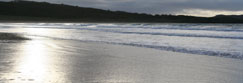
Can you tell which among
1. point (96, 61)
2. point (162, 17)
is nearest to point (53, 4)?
point (162, 17)

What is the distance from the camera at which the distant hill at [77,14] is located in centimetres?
9268

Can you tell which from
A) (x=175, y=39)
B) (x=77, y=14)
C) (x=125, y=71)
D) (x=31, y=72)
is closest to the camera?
(x=31, y=72)

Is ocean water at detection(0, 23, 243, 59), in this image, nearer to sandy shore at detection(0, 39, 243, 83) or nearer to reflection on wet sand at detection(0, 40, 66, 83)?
sandy shore at detection(0, 39, 243, 83)

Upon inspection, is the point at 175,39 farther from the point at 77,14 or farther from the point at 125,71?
the point at 77,14

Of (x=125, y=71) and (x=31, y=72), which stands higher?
(x=31, y=72)

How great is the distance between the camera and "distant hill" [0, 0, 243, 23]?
92675mm

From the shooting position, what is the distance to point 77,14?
102 meters

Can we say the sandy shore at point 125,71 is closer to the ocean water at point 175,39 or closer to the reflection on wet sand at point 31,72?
the reflection on wet sand at point 31,72

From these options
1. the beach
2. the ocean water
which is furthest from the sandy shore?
the ocean water

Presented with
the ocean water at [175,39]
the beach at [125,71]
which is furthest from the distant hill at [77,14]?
the beach at [125,71]

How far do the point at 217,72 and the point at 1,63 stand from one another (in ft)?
13.6

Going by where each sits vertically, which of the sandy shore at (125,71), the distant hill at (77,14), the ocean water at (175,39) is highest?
the sandy shore at (125,71)

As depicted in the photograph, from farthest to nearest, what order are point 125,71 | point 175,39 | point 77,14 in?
point 77,14
point 175,39
point 125,71

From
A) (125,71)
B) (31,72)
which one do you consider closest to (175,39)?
(125,71)
